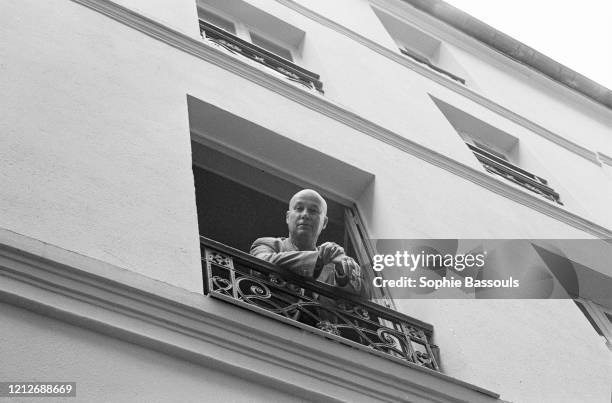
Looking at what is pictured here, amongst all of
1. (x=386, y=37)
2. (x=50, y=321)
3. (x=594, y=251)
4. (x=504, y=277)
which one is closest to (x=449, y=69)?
(x=386, y=37)

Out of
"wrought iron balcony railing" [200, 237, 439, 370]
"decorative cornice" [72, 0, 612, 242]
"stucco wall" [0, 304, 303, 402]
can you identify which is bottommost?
"stucco wall" [0, 304, 303, 402]

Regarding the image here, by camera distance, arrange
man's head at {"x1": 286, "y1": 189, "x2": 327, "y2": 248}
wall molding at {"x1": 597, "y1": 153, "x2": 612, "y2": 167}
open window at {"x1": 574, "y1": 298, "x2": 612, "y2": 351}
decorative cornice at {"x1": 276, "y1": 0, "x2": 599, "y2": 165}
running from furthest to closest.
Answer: wall molding at {"x1": 597, "y1": 153, "x2": 612, "y2": 167} → decorative cornice at {"x1": 276, "y1": 0, "x2": 599, "y2": 165} → open window at {"x1": 574, "y1": 298, "x2": 612, "y2": 351} → man's head at {"x1": 286, "y1": 189, "x2": 327, "y2": 248}

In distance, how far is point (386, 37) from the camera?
10.9 m

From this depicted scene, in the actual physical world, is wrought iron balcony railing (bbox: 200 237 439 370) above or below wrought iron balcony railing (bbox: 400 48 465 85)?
below

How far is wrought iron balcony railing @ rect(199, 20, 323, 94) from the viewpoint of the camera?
25.3ft

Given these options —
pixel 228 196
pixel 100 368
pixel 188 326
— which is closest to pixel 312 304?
pixel 188 326

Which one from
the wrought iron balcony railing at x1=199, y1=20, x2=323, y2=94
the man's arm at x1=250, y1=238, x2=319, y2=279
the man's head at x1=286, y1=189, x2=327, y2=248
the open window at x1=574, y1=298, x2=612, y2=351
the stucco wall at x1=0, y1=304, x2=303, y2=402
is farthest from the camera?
the wrought iron balcony railing at x1=199, y1=20, x2=323, y2=94

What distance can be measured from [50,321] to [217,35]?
15.9 feet

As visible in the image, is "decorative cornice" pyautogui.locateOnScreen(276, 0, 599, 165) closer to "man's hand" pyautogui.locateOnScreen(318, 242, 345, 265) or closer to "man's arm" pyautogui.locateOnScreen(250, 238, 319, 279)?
"man's hand" pyautogui.locateOnScreen(318, 242, 345, 265)

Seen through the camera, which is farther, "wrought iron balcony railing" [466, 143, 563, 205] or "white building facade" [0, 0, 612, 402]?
"wrought iron balcony railing" [466, 143, 563, 205]

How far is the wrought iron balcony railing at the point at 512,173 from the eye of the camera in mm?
9125

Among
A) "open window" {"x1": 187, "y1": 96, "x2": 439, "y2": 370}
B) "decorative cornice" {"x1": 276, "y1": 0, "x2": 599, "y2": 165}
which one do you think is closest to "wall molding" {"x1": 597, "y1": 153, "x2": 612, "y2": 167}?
"decorative cornice" {"x1": 276, "y1": 0, "x2": 599, "y2": 165}

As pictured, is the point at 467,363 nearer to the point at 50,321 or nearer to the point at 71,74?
the point at 50,321

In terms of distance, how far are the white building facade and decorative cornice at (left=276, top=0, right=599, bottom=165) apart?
0.14ft
